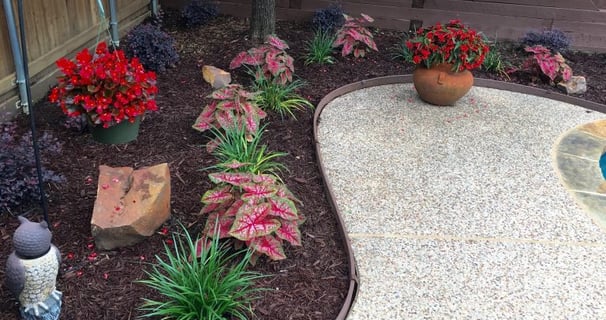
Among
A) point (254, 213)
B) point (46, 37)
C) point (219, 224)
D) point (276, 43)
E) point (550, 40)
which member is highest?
point (46, 37)

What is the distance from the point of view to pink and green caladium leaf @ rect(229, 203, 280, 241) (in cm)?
262

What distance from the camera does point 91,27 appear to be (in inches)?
200

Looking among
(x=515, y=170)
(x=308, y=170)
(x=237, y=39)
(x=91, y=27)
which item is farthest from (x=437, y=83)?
(x=91, y=27)

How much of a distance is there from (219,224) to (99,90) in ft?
4.67

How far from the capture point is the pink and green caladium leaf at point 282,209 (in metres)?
2.73

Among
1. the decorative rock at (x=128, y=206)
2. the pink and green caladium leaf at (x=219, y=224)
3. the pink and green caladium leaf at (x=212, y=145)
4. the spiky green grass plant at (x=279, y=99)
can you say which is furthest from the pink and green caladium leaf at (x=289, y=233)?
the spiky green grass plant at (x=279, y=99)

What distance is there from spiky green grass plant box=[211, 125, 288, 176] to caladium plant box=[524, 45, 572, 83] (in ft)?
11.3

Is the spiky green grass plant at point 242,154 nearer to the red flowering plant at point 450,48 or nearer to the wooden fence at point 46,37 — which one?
the wooden fence at point 46,37

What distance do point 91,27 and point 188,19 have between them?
1.42m

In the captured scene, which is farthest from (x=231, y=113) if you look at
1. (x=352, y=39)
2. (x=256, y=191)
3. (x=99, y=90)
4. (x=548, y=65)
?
(x=548, y=65)

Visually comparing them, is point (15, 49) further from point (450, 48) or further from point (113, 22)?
point (450, 48)

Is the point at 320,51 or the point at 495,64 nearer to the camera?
the point at 320,51

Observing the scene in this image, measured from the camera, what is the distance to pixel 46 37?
14.1 feet

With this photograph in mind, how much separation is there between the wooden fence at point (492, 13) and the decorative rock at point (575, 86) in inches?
53.4
